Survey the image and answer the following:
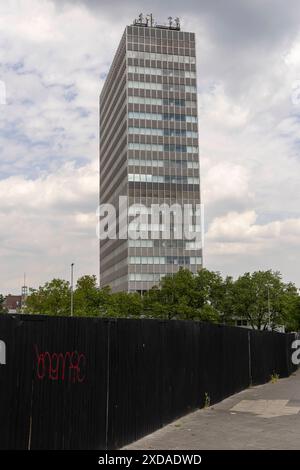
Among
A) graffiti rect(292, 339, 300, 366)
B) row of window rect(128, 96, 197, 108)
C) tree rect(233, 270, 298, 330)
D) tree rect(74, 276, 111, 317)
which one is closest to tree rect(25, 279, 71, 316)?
tree rect(74, 276, 111, 317)

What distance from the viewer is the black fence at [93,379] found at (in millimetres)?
7098

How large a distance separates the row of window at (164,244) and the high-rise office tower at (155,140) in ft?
0.66

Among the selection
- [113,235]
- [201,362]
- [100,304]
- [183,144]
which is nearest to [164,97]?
[183,144]

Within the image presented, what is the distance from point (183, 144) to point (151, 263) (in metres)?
26.4

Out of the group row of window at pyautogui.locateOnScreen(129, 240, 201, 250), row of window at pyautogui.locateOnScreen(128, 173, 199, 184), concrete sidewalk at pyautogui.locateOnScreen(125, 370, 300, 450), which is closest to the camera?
concrete sidewalk at pyautogui.locateOnScreen(125, 370, 300, 450)

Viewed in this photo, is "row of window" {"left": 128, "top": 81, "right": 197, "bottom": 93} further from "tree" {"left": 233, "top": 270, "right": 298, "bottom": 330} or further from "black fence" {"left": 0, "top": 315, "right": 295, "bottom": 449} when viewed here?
"black fence" {"left": 0, "top": 315, "right": 295, "bottom": 449}

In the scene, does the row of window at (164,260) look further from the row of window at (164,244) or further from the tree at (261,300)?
the tree at (261,300)

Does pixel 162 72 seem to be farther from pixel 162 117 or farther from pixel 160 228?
pixel 160 228

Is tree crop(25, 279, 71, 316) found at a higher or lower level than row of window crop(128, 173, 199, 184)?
lower

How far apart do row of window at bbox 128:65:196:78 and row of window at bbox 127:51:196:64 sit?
2164 millimetres

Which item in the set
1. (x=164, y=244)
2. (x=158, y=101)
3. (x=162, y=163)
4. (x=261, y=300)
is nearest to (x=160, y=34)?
(x=158, y=101)

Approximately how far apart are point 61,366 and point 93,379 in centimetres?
94

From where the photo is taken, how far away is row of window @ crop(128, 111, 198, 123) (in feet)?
399

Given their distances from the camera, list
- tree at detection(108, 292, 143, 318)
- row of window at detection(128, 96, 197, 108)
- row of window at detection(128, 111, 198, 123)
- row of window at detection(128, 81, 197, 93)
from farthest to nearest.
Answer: row of window at detection(128, 81, 197, 93) < row of window at detection(128, 96, 197, 108) < row of window at detection(128, 111, 198, 123) < tree at detection(108, 292, 143, 318)
